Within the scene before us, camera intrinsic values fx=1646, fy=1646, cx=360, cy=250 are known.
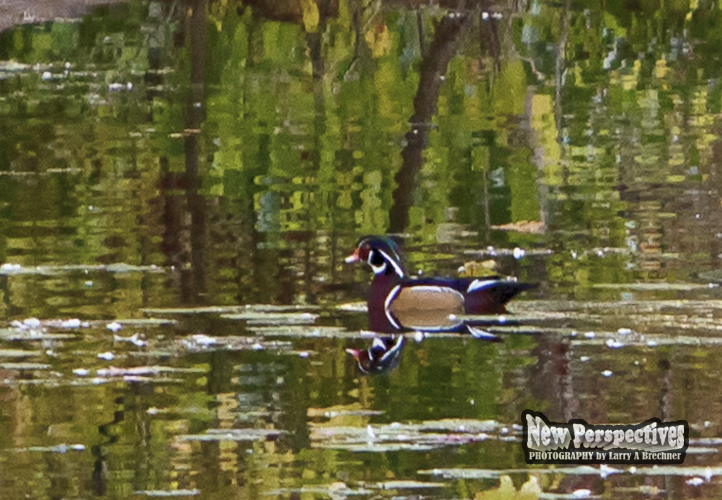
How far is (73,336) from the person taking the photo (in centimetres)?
653

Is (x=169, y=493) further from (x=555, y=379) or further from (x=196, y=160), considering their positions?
(x=196, y=160)

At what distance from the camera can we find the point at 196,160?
10.4 metres

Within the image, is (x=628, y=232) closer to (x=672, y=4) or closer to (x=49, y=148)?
(x=49, y=148)

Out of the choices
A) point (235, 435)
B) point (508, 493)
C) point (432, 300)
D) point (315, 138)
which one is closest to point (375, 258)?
point (432, 300)

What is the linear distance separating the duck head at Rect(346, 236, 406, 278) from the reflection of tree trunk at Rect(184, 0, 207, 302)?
0.73m

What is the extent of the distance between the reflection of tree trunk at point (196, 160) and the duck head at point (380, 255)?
28.8 inches

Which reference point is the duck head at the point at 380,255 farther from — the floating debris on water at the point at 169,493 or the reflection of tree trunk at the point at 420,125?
the floating debris on water at the point at 169,493

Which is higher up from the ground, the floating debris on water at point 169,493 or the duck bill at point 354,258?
the duck bill at point 354,258

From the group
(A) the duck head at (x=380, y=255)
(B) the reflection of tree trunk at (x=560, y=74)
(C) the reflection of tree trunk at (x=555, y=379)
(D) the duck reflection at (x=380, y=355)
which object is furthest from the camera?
(B) the reflection of tree trunk at (x=560, y=74)

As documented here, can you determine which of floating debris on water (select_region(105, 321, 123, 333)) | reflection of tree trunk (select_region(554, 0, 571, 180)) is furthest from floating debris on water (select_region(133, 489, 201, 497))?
reflection of tree trunk (select_region(554, 0, 571, 180))

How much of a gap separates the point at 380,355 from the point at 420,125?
5.32m

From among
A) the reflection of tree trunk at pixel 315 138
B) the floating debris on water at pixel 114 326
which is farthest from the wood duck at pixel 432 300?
the floating debris on water at pixel 114 326

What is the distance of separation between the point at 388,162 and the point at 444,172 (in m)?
0.47

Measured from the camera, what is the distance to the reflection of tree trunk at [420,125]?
8727 mm
